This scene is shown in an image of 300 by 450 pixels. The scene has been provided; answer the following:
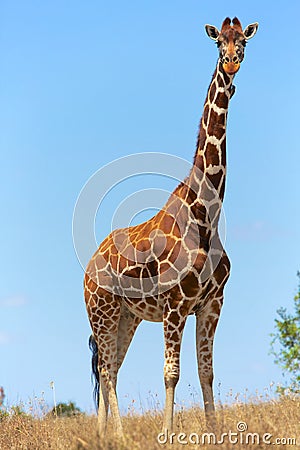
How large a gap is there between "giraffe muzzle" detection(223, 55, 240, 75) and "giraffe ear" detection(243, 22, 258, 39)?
0.64 metres

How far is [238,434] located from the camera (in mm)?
7824

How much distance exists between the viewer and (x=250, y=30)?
983cm

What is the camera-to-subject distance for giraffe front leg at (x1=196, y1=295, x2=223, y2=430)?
9578 mm

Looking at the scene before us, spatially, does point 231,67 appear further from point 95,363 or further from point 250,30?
point 95,363

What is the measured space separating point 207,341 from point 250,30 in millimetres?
4290


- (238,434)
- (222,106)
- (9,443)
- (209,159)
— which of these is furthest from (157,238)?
(9,443)

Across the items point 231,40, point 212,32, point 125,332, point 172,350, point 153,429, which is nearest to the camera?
point 153,429

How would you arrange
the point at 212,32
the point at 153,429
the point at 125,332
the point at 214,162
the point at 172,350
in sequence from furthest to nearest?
the point at 125,332, the point at 212,32, the point at 214,162, the point at 172,350, the point at 153,429

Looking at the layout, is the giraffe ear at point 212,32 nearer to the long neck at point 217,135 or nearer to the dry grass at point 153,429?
the long neck at point 217,135

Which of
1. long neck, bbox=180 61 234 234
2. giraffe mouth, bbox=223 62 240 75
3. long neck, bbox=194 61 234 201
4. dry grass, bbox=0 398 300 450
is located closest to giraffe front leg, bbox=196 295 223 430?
dry grass, bbox=0 398 300 450

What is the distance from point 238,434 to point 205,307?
217cm

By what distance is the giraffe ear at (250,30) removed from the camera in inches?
385

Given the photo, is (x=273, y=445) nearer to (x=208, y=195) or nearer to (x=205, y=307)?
(x=205, y=307)

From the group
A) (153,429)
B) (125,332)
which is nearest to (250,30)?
(125,332)
